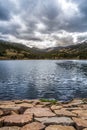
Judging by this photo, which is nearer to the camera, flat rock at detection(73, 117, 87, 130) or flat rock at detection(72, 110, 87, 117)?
flat rock at detection(73, 117, 87, 130)

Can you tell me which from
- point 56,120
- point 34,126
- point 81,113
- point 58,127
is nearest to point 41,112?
point 56,120

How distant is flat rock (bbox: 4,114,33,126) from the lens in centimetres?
862

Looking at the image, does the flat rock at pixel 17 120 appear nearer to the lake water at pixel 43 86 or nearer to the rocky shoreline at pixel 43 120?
the rocky shoreline at pixel 43 120

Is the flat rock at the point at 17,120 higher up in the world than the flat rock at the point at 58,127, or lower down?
higher up

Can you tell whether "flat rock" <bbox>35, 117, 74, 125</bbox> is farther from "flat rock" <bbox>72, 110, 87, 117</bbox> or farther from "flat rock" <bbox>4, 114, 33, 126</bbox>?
"flat rock" <bbox>72, 110, 87, 117</bbox>

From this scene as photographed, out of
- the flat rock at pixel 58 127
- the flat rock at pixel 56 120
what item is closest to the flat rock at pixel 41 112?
the flat rock at pixel 56 120

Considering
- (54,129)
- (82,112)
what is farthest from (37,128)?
(82,112)

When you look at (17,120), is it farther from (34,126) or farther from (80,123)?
(80,123)

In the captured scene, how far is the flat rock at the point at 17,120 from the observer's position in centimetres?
862

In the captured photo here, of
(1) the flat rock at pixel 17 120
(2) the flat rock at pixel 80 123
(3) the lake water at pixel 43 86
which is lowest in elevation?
(3) the lake water at pixel 43 86

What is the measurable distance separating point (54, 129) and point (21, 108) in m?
3.53

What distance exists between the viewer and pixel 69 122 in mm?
8734

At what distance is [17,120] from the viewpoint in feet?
29.3

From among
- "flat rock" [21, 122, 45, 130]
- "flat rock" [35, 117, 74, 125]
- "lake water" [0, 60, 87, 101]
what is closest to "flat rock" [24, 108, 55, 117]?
"flat rock" [35, 117, 74, 125]
